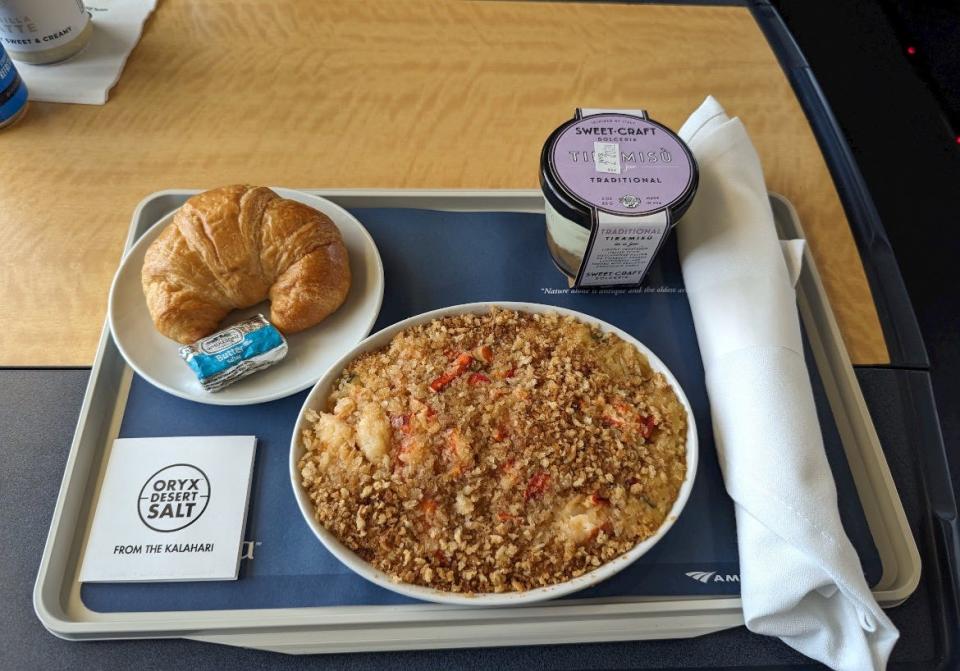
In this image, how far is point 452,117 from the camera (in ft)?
3.93

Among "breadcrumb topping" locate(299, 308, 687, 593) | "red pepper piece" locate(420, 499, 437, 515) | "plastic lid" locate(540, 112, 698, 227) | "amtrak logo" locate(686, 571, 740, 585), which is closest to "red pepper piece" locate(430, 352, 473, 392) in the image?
"breadcrumb topping" locate(299, 308, 687, 593)

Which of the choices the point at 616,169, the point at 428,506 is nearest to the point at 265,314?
the point at 428,506

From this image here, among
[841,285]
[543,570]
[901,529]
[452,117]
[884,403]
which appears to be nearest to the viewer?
[543,570]

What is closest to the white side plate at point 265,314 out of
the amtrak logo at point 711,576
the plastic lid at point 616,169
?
the plastic lid at point 616,169

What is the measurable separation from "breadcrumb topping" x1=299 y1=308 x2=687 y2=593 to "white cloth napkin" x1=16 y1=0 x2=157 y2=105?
804 millimetres

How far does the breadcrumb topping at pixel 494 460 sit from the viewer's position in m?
0.72

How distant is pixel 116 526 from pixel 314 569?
0.80ft

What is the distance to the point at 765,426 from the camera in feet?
2.59

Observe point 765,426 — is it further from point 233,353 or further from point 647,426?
point 233,353

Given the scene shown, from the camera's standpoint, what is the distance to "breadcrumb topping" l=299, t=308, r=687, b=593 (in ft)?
2.38

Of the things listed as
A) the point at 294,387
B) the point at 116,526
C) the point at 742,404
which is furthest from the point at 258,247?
the point at 742,404

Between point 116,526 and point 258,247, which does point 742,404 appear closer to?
point 258,247

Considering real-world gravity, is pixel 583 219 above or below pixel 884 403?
above

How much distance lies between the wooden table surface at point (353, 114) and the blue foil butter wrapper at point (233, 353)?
0.73ft
